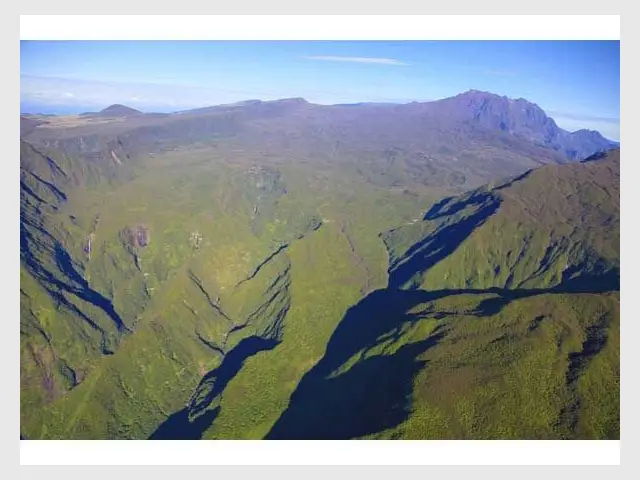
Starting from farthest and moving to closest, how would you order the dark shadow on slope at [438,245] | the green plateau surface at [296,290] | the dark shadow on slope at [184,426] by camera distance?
the dark shadow on slope at [438,245] < the dark shadow on slope at [184,426] < the green plateau surface at [296,290]

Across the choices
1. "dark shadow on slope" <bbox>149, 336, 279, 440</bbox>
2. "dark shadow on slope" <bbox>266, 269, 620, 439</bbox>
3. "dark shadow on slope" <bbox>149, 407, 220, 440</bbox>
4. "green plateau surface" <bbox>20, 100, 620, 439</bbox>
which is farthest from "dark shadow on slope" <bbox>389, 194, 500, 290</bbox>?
"dark shadow on slope" <bbox>149, 407, 220, 440</bbox>

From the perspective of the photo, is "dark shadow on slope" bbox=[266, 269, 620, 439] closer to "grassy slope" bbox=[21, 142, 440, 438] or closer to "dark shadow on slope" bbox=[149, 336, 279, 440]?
"grassy slope" bbox=[21, 142, 440, 438]

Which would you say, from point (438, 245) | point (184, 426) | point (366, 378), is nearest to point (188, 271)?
point (184, 426)

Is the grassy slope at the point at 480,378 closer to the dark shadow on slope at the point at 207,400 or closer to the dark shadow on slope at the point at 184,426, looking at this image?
Result: the dark shadow on slope at the point at 184,426

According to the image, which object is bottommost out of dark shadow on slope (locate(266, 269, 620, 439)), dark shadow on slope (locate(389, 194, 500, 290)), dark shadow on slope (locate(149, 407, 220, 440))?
dark shadow on slope (locate(149, 407, 220, 440))

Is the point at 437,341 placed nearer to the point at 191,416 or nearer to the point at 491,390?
the point at 491,390

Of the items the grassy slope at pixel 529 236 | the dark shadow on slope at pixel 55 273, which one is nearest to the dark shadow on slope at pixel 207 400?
the dark shadow on slope at pixel 55 273

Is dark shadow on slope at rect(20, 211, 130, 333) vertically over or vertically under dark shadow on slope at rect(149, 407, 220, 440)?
over
